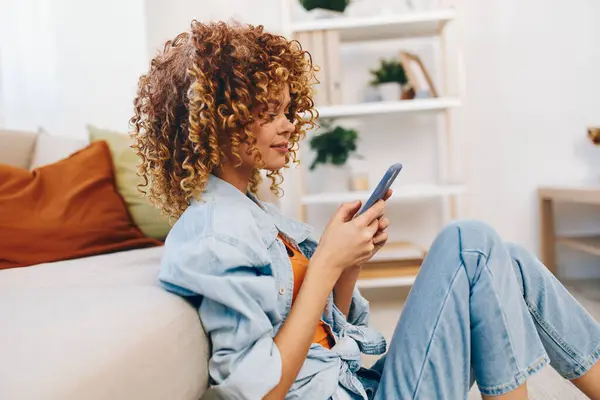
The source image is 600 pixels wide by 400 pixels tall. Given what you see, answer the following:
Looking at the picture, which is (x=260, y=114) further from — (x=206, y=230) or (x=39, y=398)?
(x=39, y=398)

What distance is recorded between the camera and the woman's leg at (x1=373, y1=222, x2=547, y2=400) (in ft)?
2.50

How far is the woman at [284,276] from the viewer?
689 mm

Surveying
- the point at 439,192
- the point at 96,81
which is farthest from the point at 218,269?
the point at 96,81

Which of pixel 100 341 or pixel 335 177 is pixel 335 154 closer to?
pixel 335 177

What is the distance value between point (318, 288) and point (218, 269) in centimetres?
14

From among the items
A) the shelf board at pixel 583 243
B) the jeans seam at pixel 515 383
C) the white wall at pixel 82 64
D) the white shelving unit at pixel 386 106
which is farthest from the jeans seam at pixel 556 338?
→ the white wall at pixel 82 64

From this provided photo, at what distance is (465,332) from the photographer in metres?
0.77

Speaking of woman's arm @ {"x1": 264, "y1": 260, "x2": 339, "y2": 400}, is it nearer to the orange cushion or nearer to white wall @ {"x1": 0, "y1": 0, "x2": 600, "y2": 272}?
the orange cushion

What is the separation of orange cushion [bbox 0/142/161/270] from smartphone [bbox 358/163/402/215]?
798 millimetres

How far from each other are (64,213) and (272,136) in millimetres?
736

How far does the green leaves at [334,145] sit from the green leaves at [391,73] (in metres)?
0.25

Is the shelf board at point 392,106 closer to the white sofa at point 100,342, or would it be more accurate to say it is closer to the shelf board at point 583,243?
the shelf board at point 583,243

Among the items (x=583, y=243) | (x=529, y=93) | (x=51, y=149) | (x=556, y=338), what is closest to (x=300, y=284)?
(x=556, y=338)

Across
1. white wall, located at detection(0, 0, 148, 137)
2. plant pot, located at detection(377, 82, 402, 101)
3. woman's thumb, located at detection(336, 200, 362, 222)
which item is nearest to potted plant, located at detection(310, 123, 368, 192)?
plant pot, located at detection(377, 82, 402, 101)
